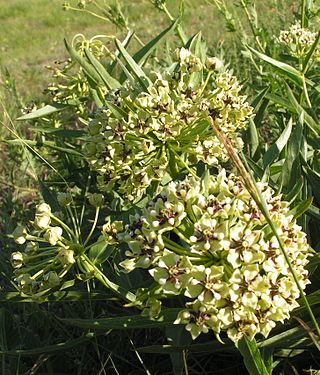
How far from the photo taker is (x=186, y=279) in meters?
1.12

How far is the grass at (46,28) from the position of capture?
21.5 feet

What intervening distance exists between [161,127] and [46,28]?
949cm

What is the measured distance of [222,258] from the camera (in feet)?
3.76

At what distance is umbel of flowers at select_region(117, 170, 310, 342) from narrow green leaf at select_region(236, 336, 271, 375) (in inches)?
4.3

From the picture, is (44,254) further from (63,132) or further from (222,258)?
(63,132)

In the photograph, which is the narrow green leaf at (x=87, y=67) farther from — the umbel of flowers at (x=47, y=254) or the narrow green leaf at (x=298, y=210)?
the narrow green leaf at (x=298, y=210)

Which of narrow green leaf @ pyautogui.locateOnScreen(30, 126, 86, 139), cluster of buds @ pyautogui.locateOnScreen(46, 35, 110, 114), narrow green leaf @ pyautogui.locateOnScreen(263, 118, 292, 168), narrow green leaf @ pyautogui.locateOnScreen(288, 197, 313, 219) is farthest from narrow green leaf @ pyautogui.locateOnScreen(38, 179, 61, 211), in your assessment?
narrow green leaf @ pyautogui.locateOnScreen(288, 197, 313, 219)

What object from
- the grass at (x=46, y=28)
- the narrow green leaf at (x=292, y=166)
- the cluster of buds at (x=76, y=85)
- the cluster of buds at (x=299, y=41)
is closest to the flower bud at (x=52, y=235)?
the narrow green leaf at (x=292, y=166)

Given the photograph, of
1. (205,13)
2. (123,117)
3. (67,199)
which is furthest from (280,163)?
(205,13)

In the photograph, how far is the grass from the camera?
21.5ft

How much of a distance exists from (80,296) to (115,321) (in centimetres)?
22

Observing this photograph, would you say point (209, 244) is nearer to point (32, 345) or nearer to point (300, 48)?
point (32, 345)

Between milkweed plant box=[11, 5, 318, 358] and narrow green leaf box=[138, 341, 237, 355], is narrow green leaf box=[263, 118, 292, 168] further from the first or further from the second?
narrow green leaf box=[138, 341, 237, 355]

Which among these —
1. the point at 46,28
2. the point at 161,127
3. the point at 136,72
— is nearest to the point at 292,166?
the point at 161,127
